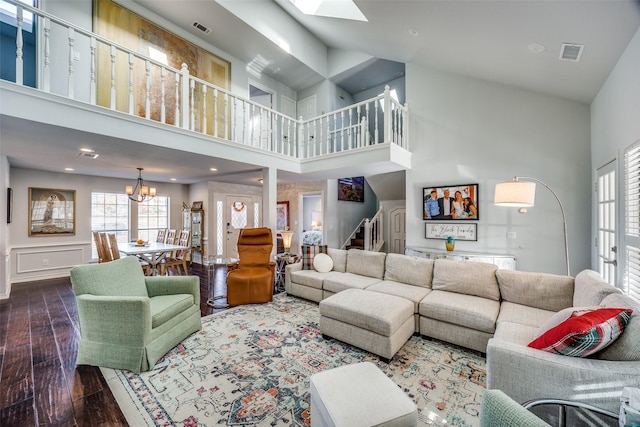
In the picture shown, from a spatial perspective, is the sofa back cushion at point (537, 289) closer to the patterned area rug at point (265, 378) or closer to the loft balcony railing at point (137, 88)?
the patterned area rug at point (265, 378)

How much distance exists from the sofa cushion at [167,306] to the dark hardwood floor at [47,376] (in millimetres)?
559

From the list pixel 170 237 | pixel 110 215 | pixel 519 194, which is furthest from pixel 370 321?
pixel 110 215

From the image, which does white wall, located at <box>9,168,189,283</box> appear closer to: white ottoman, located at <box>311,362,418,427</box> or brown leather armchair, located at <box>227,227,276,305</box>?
brown leather armchair, located at <box>227,227,276,305</box>

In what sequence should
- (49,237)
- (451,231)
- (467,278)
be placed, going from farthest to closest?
(49,237) < (451,231) < (467,278)

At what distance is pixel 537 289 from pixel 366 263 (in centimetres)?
200

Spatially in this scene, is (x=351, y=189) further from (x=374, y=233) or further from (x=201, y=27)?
(x=201, y=27)

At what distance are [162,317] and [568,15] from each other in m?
4.45

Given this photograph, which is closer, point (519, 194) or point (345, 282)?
point (519, 194)

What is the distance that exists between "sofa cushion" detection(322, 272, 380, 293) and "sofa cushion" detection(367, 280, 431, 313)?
14 cm

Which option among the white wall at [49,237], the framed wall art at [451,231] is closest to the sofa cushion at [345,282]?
the framed wall art at [451,231]

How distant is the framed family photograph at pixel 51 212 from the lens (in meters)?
5.28

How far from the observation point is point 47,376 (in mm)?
2143

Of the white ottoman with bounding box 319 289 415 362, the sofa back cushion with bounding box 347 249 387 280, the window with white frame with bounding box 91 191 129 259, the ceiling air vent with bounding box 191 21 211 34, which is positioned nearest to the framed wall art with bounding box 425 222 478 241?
the sofa back cushion with bounding box 347 249 387 280

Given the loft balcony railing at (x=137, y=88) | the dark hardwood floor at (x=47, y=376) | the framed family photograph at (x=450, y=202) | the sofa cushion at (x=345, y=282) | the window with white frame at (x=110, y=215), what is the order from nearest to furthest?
the dark hardwood floor at (x=47, y=376)
the loft balcony railing at (x=137, y=88)
the sofa cushion at (x=345, y=282)
the framed family photograph at (x=450, y=202)
the window with white frame at (x=110, y=215)
